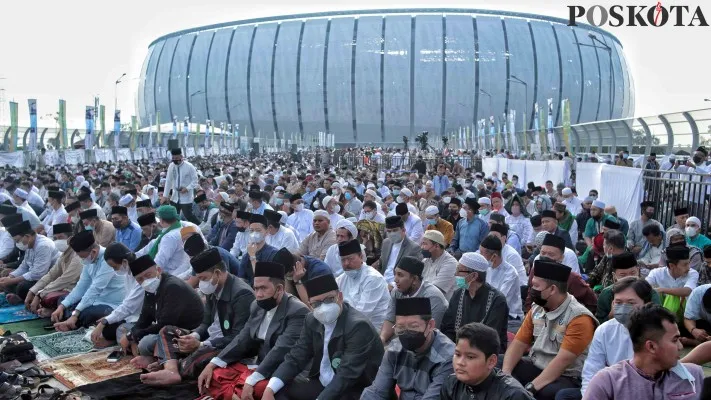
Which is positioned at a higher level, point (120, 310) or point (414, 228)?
point (414, 228)

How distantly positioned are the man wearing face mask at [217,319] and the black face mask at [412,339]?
88.0 inches

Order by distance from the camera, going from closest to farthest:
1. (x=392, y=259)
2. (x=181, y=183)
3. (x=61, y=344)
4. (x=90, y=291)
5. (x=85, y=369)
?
(x=85, y=369) < (x=61, y=344) < (x=90, y=291) < (x=392, y=259) < (x=181, y=183)

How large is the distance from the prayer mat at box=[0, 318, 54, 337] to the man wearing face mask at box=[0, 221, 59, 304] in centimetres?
95

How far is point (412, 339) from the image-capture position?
412 centimetres

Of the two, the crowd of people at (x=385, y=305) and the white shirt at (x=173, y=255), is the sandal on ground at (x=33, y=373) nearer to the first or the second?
the crowd of people at (x=385, y=305)

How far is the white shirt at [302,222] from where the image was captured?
37.7ft

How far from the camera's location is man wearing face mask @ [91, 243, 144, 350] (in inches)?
276

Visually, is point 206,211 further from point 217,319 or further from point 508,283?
point 508,283

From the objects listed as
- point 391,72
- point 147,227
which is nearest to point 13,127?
point 147,227

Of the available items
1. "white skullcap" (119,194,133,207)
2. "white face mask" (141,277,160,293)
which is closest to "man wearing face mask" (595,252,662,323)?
"white face mask" (141,277,160,293)

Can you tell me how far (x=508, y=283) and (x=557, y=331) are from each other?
2.02 m

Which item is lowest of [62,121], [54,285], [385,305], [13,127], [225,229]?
[54,285]

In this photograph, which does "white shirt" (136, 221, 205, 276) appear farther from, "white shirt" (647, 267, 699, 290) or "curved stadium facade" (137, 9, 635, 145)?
"curved stadium facade" (137, 9, 635, 145)

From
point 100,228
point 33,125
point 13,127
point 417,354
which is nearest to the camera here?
point 417,354
